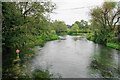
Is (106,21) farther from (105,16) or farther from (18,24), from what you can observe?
(18,24)

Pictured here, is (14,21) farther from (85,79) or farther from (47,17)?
(85,79)

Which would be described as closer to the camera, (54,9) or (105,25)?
(54,9)

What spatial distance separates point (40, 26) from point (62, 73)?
7051mm

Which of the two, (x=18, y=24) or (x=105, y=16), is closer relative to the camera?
(x=18, y=24)

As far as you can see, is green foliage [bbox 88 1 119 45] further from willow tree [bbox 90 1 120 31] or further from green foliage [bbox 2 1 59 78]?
green foliage [bbox 2 1 59 78]

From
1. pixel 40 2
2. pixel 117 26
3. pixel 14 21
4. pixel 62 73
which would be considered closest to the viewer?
pixel 62 73

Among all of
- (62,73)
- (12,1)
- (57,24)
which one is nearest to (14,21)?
(12,1)

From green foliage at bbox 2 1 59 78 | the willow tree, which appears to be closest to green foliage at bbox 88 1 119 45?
the willow tree

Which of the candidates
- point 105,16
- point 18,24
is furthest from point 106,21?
point 18,24

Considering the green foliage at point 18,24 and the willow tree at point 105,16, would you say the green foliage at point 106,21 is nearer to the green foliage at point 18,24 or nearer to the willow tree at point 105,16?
the willow tree at point 105,16

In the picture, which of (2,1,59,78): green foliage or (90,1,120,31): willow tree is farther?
(90,1,120,31): willow tree

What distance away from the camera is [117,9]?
57.7 ft

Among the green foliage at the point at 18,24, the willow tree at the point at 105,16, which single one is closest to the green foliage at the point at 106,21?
the willow tree at the point at 105,16

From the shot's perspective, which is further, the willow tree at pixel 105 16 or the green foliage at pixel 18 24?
the willow tree at pixel 105 16
